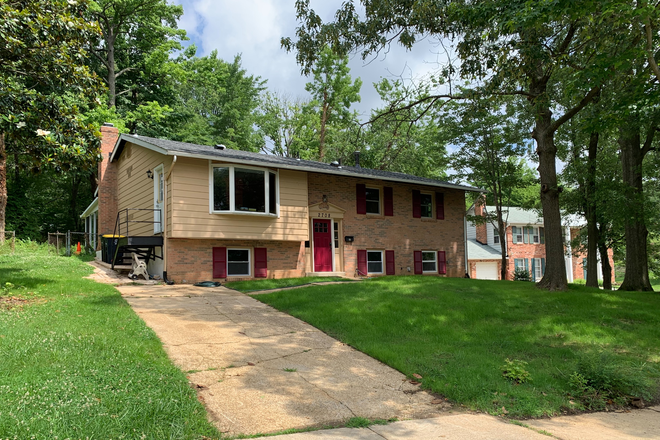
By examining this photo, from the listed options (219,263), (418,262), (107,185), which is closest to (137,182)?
(107,185)

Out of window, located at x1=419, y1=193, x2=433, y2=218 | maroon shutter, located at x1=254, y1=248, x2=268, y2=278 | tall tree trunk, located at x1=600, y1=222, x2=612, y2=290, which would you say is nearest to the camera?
maroon shutter, located at x1=254, y1=248, x2=268, y2=278

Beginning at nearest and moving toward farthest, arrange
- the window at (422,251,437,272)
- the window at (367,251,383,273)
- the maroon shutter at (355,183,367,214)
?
1. the maroon shutter at (355,183,367,214)
2. the window at (367,251,383,273)
3. the window at (422,251,437,272)

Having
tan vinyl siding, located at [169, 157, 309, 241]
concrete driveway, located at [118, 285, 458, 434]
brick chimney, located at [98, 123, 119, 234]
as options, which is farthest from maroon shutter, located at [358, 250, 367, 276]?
brick chimney, located at [98, 123, 119, 234]

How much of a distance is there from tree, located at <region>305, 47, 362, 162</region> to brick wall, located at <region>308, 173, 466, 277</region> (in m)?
14.4

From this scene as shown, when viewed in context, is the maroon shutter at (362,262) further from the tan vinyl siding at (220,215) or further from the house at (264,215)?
the tan vinyl siding at (220,215)

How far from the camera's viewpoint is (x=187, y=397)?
4.25 metres

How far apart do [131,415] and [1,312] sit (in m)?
5.15

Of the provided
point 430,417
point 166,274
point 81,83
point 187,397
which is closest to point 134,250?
point 166,274

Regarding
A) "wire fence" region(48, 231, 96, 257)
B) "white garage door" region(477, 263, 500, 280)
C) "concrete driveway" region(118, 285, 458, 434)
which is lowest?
"white garage door" region(477, 263, 500, 280)

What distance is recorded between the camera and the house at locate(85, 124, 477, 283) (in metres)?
13.9

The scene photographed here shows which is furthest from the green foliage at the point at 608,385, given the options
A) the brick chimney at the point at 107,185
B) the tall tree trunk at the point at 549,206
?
the brick chimney at the point at 107,185

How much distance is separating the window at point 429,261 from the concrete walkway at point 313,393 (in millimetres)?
12941

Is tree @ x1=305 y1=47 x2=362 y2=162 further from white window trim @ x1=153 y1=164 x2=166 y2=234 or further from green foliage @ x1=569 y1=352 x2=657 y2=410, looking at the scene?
green foliage @ x1=569 y1=352 x2=657 y2=410

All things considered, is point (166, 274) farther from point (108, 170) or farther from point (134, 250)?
point (108, 170)
